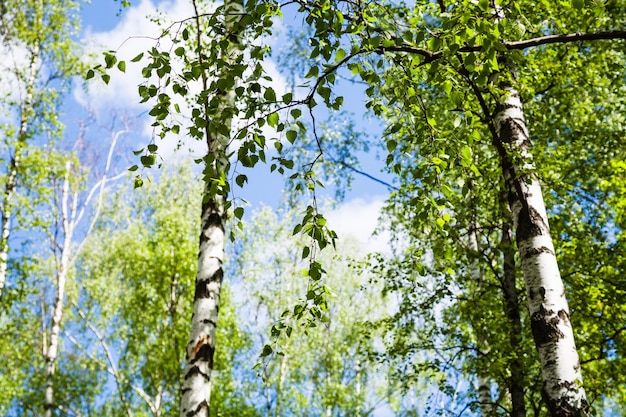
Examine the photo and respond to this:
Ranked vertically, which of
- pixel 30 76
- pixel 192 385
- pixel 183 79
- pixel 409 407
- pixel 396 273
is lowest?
pixel 192 385

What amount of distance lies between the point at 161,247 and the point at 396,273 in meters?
10.2

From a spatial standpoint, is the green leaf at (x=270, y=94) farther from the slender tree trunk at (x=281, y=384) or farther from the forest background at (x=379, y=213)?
the slender tree trunk at (x=281, y=384)

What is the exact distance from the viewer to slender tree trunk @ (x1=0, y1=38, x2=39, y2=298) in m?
12.4

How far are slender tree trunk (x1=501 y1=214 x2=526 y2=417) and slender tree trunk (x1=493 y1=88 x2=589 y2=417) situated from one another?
9.98 ft

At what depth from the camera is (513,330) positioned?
807cm

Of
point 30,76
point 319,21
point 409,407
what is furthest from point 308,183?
point 409,407

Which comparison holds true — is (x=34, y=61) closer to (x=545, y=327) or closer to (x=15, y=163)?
(x=15, y=163)

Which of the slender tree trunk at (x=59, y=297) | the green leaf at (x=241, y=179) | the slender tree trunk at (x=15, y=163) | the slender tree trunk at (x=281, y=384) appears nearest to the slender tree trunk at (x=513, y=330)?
the green leaf at (x=241, y=179)

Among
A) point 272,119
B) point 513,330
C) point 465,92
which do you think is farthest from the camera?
point 513,330

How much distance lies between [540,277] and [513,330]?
4.22m

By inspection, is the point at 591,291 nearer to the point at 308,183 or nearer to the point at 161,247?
the point at 308,183

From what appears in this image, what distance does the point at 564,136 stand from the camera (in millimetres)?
10883

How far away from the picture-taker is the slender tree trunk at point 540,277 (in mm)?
3809

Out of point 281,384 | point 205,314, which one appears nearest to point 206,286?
point 205,314
